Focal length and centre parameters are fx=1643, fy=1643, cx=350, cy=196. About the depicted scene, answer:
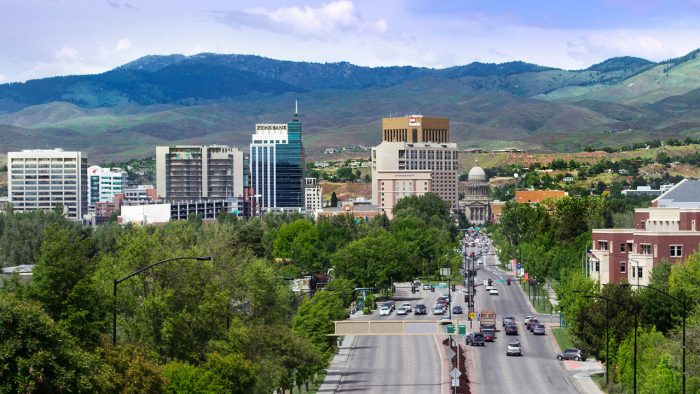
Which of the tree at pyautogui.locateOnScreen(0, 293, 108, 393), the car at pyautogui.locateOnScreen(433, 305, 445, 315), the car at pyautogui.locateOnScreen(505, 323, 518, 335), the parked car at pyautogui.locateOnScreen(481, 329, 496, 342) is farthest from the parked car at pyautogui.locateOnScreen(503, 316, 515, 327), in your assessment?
the tree at pyautogui.locateOnScreen(0, 293, 108, 393)

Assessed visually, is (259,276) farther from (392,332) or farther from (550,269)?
(550,269)

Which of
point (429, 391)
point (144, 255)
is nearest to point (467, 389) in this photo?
point (429, 391)

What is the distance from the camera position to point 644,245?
138 meters

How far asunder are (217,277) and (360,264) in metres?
90.3

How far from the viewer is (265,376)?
83188 millimetres

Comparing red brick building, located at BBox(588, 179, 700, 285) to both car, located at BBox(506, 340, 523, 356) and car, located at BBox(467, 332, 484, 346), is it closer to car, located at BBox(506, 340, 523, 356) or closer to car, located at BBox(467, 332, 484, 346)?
car, located at BBox(467, 332, 484, 346)

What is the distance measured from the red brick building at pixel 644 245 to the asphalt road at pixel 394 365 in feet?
52.0

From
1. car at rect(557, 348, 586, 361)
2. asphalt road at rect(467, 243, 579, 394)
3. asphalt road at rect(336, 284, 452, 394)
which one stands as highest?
car at rect(557, 348, 586, 361)

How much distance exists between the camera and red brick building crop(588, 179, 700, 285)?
135 metres

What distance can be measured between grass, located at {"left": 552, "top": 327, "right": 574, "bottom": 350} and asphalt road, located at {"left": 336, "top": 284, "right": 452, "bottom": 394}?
9.57m

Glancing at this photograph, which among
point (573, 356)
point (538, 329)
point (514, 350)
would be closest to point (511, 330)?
point (538, 329)

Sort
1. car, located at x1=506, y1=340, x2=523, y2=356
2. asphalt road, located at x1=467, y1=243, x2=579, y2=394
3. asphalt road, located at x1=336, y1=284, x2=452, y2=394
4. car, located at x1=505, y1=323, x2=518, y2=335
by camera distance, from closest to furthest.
Answer: asphalt road, located at x1=467, y1=243, x2=579, y2=394 → asphalt road, located at x1=336, y1=284, x2=452, y2=394 → car, located at x1=506, y1=340, x2=523, y2=356 → car, located at x1=505, y1=323, x2=518, y2=335

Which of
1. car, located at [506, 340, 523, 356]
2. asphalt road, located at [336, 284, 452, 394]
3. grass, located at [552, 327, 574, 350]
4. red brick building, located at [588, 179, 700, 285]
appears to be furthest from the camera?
red brick building, located at [588, 179, 700, 285]

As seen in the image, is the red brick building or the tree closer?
the tree
